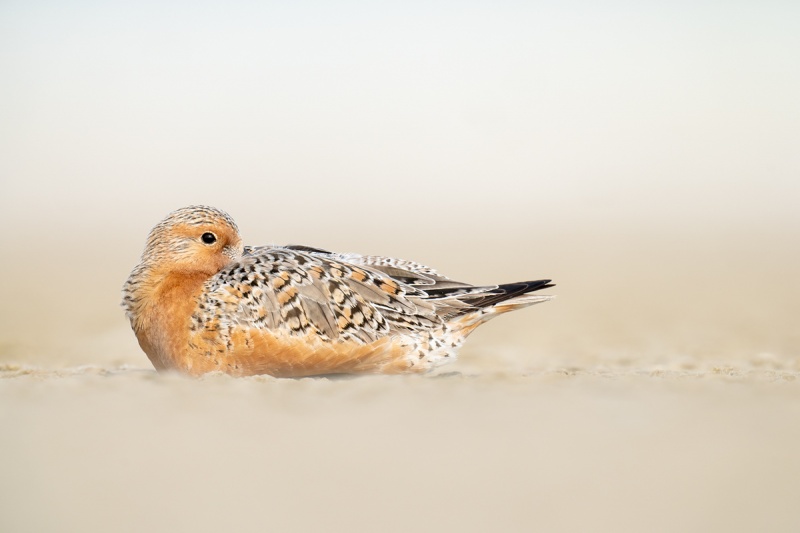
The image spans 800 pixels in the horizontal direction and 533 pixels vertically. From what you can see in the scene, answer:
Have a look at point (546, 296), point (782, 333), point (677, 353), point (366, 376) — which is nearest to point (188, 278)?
point (366, 376)

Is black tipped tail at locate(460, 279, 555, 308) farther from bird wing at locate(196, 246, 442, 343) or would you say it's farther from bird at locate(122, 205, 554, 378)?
bird wing at locate(196, 246, 442, 343)

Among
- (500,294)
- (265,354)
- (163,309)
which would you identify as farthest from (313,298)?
(500,294)

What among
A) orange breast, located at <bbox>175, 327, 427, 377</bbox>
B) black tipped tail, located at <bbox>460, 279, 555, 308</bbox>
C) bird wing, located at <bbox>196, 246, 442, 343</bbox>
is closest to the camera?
orange breast, located at <bbox>175, 327, 427, 377</bbox>

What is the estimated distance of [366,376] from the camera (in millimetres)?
8086

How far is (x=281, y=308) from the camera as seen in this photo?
7832 millimetres

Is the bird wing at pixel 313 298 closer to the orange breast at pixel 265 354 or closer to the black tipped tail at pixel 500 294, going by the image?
the orange breast at pixel 265 354

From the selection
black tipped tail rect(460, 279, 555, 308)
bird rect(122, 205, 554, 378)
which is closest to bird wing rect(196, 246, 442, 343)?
bird rect(122, 205, 554, 378)

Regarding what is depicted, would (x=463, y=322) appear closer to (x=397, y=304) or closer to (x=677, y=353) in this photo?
(x=397, y=304)

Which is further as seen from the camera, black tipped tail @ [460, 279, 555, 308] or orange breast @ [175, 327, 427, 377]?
black tipped tail @ [460, 279, 555, 308]

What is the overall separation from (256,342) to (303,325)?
1.29 feet

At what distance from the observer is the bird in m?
7.72

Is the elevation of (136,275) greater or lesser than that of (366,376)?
greater

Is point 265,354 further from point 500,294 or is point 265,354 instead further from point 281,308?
point 500,294

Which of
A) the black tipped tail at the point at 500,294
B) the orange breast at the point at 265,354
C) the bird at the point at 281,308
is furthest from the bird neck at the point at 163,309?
the black tipped tail at the point at 500,294
